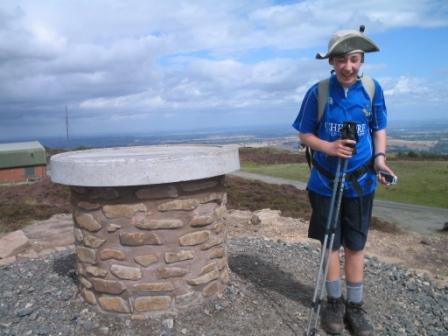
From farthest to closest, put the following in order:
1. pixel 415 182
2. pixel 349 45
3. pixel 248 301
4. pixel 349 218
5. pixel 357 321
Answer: pixel 415 182, pixel 248 301, pixel 357 321, pixel 349 218, pixel 349 45

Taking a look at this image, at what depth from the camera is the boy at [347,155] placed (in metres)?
3.70

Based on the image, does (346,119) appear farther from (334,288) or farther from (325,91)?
(334,288)

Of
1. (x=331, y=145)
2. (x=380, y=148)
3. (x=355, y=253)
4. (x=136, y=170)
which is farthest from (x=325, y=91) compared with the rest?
(x=136, y=170)

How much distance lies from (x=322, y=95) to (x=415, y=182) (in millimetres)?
13451

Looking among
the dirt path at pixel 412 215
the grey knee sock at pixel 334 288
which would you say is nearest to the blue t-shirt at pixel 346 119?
the grey knee sock at pixel 334 288

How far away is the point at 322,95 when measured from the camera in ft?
12.7

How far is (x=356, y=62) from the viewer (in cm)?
370

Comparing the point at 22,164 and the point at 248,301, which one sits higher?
the point at 22,164

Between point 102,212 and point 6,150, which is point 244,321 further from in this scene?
point 6,150

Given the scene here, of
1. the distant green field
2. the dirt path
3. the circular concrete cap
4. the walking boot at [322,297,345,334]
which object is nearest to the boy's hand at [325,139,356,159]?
the circular concrete cap

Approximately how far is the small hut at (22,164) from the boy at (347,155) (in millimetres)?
13810

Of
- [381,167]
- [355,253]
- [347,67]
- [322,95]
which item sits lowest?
[355,253]

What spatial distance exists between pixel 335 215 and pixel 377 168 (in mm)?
552

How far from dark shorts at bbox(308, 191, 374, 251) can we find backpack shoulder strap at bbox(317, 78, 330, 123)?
0.76 metres
